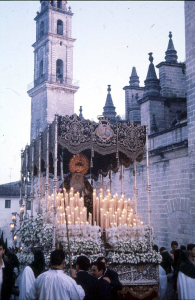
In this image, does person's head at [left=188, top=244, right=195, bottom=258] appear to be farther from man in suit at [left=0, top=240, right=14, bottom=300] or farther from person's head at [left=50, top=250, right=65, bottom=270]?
man in suit at [left=0, top=240, right=14, bottom=300]

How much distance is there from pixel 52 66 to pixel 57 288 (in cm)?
3750

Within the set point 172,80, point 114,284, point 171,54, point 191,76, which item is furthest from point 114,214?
point 171,54

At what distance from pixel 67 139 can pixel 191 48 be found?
5.49 metres

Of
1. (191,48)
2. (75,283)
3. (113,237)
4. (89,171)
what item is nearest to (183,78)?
(191,48)

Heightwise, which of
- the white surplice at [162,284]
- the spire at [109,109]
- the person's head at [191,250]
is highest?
the spire at [109,109]

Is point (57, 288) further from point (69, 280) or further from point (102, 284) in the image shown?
point (102, 284)

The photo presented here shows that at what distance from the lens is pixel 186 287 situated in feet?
20.4

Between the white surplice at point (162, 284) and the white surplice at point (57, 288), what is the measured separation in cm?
417

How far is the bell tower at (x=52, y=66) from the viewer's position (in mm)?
39688

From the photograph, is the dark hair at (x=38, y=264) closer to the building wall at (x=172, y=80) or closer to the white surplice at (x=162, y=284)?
the white surplice at (x=162, y=284)

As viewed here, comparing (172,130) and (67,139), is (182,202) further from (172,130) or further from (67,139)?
(67,139)

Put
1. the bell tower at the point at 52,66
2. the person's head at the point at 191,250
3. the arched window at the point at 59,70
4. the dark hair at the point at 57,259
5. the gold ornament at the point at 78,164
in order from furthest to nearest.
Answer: the arched window at the point at 59,70 → the bell tower at the point at 52,66 → the gold ornament at the point at 78,164 → the person's head at the point at 191,250 → the dark hair at the point at 57,259

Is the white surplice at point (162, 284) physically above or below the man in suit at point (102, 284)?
below

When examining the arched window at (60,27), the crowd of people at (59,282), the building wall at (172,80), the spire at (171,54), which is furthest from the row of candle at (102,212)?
the arched window at (60,27)
